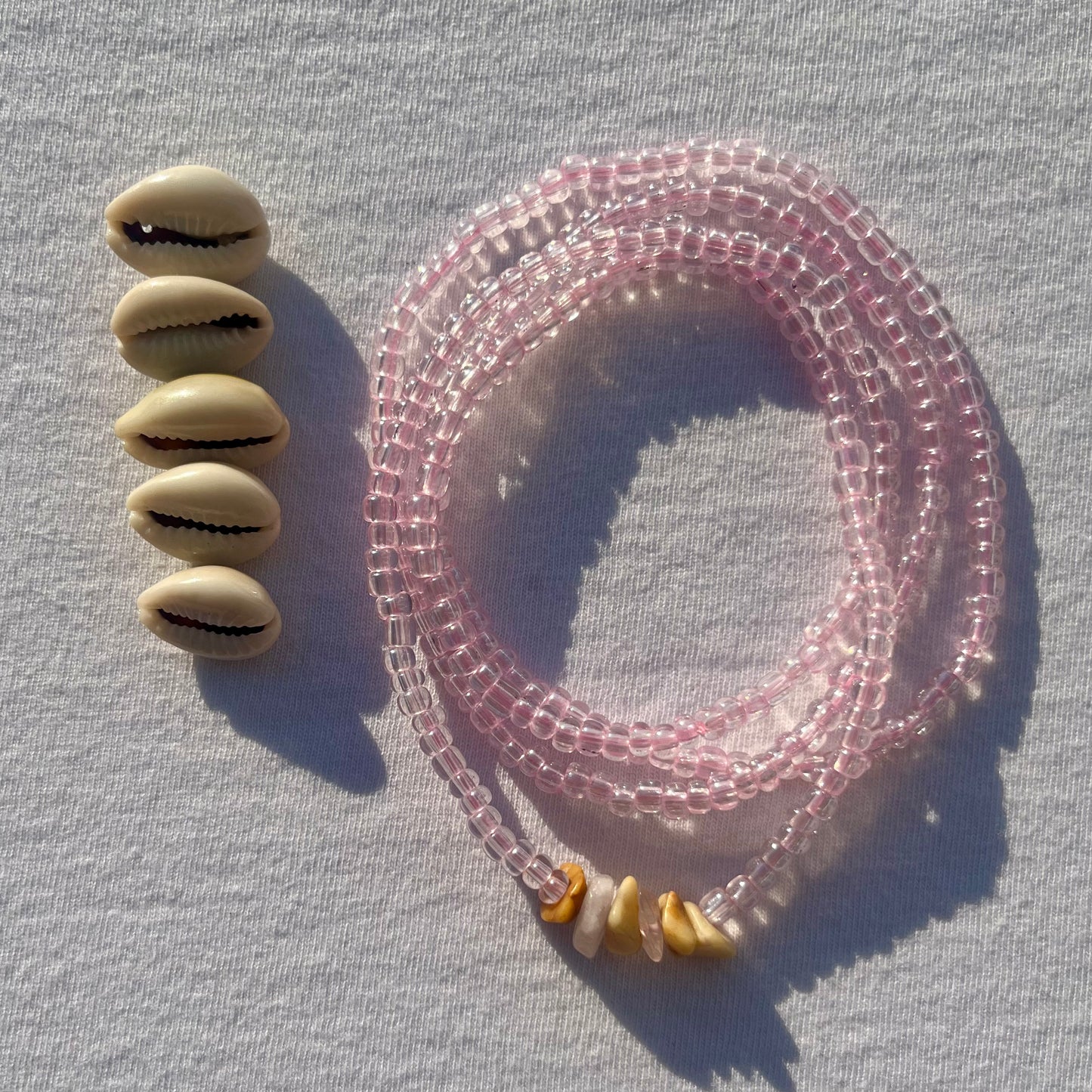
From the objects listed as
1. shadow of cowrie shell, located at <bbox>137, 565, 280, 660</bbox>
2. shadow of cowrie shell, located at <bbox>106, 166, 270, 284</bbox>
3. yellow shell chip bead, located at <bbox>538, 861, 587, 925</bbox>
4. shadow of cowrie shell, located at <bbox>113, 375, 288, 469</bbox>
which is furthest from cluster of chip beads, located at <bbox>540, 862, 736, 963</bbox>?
shadow of cowrie shell, located at <bbox>106, 166, 270, 284</bbox>

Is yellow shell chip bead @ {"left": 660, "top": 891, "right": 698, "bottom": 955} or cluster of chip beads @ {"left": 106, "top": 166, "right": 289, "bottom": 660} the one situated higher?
cluster of chip beads @ {"left": 106, "top": 166, "right": 289, "bottom": 660}

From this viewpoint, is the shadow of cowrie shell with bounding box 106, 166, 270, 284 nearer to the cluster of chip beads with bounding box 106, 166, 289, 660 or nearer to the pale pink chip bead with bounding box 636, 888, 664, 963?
the cluster of chip beads with bounding box 106, 166, 289, 660

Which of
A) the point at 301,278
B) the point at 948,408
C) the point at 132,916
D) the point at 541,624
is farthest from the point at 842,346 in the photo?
the point at 132,916

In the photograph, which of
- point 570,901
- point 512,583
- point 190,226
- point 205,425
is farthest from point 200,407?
point 570,901

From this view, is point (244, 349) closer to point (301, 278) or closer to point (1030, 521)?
point (301, 278)

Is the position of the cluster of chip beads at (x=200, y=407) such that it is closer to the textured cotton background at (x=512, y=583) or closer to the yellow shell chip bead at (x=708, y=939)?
the textured cotton background at (x=512, y=583)
